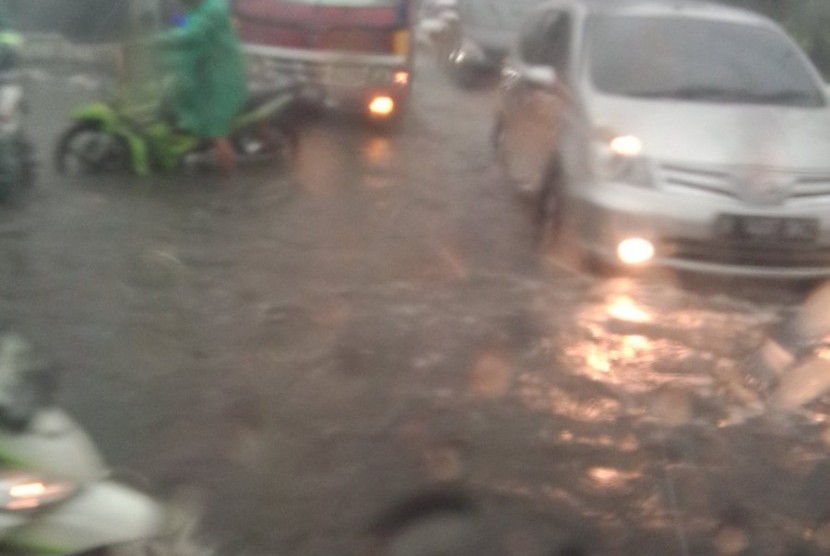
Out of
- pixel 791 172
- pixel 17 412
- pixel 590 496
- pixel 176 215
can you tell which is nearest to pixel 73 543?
pixel 17 412

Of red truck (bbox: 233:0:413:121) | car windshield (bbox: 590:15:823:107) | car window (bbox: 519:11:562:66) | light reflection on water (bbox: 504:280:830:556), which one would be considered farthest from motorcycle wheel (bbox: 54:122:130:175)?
light reflection on water (bbox: 504:280:830:556)

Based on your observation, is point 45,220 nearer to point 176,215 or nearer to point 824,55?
point 176,215

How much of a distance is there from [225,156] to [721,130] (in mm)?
4236

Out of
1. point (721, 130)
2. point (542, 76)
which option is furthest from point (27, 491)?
point (542, 76)

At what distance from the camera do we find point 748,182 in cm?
711

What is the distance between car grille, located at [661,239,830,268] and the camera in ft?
23.4

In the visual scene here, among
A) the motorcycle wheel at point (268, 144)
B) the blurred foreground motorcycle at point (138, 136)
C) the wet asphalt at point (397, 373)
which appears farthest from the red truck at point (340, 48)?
the wet asphalt at point (397, 373)

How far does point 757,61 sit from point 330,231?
3.14 meters

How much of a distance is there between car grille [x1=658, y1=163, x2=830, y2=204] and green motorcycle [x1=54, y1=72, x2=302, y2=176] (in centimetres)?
409

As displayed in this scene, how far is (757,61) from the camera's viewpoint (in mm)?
8562

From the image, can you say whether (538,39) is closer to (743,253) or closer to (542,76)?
(542,76)

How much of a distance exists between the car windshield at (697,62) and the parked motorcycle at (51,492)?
5236 millimetres

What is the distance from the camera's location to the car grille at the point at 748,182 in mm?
7098

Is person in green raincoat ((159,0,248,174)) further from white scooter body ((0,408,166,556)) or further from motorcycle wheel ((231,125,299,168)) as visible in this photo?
white scooter body ((0,408,166,556))
